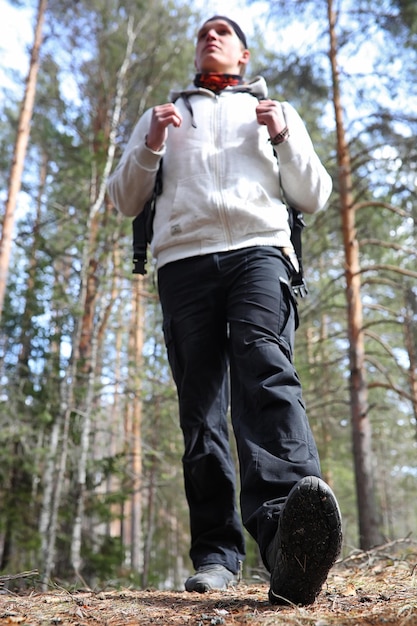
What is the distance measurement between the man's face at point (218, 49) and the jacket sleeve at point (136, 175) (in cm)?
38

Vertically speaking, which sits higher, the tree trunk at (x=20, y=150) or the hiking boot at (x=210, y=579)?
the tree trunk at (x=20, y=150)

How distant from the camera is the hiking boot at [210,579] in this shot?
7.07 feet

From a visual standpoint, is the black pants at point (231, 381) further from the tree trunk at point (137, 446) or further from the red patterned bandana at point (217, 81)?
the tree trunk at point (137, 446)

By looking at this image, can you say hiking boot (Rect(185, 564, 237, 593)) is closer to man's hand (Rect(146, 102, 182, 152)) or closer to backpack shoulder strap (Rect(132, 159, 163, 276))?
backpack shoulder strap (Rect(132, 159, 163, 276))

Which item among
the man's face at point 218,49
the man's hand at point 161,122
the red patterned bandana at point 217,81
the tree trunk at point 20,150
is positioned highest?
the tree trunk at point 20,150

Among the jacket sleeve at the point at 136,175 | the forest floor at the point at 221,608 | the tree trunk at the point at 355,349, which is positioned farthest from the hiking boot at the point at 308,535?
the tree trunk at the point at 355,349

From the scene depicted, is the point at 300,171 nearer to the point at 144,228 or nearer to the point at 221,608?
the point at 144,228

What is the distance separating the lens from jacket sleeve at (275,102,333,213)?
7.81 feet

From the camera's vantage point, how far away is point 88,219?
7680mm

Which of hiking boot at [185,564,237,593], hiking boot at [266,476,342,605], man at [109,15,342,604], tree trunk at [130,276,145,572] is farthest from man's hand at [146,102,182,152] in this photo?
tree trunk at [130,276,145,572]

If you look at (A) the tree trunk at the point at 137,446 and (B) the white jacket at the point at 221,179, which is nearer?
(B) the white jacket at the point at 221,179

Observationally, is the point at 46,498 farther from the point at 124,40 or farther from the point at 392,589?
the point at 124,40

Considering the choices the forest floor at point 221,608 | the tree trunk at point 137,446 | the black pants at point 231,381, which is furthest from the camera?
the tree trunk at point 137,446

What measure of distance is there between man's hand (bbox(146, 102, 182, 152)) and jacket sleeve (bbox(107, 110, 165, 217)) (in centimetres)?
4
